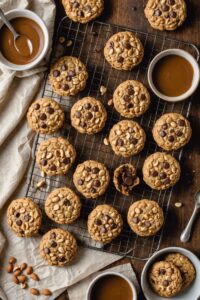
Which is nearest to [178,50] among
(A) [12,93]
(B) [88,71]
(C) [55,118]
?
(B) [88,71]

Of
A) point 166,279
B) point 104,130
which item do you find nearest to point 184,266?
point 166,279

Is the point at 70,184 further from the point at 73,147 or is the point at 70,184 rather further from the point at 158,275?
the point at 158,275

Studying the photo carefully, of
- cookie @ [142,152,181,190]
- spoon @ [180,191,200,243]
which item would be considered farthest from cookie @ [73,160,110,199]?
spoon @ [180,191,200,243]

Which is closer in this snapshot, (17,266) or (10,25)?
(10,25)

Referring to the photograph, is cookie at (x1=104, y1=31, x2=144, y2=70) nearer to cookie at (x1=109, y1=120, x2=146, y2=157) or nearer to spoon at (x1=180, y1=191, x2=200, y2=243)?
cookie at (x1=109, y1=120, x2=146, y2=157)

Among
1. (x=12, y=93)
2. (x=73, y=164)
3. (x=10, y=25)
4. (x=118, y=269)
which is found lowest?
(x=118, y=269)

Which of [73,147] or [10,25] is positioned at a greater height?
[10,25]
